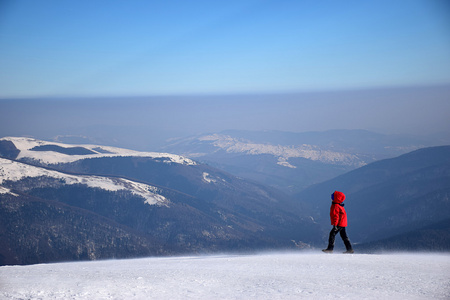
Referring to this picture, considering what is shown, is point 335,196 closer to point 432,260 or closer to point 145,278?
point 432,260

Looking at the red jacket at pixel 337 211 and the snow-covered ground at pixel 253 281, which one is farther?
the red jacket at pixel 337 211

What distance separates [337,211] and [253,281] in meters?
12.1

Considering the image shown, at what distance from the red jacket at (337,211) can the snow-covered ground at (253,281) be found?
3.64 m

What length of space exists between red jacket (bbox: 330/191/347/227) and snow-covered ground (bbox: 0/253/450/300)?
3.64 meters

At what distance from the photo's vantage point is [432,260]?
3016 centimetres

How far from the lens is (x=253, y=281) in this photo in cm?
2342

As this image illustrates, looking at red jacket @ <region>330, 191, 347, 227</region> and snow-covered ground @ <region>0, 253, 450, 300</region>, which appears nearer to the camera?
snow-covered ground @ <region>0, 253, 450, 300</region>

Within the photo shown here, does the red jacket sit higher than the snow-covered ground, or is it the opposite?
the red jacket

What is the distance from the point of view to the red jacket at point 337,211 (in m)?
30.9

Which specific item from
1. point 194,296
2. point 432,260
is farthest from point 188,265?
point 432,260

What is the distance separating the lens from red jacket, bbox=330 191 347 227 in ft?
101

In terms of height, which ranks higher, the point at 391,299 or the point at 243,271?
the point at 391,299

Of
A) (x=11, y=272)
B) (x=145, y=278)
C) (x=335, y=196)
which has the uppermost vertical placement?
(x=335, y=196)

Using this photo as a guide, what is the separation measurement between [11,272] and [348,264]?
1044 inches
